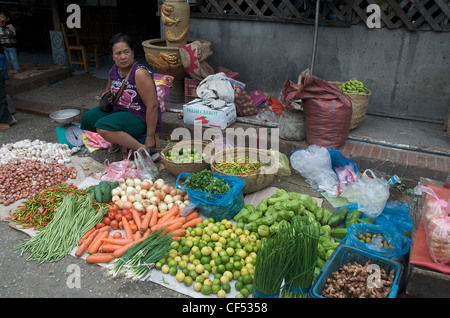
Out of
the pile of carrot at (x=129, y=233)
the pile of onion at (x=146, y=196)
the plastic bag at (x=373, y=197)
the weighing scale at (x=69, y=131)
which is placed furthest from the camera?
the weighing scale at (x=69, y=131)

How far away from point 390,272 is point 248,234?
119 cm

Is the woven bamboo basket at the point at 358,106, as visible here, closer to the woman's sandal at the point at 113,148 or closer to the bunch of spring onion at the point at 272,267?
the bunch of spring onion at the point at 272,267

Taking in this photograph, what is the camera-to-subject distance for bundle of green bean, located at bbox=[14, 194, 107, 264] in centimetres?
298

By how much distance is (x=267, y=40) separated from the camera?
5.62 metres

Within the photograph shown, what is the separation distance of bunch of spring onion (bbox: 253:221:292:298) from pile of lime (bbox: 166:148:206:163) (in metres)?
1.95

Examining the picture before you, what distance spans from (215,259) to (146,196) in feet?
4.00

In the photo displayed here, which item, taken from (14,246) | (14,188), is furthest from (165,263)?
(14,188)

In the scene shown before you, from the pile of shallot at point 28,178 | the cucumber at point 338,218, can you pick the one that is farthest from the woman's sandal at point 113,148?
the cucumber at point 338,218

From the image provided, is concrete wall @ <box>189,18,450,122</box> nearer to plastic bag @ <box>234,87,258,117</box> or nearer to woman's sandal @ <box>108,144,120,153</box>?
plastic bag @ <box>234,87,258,117</box>

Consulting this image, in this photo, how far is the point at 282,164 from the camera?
416 cm

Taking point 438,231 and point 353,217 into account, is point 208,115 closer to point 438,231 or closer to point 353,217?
point 353,217

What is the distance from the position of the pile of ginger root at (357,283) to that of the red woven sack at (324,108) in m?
2.03

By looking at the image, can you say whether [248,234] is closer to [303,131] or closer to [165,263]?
[165,263]

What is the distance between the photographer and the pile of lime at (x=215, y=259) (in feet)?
Result: 8.65
